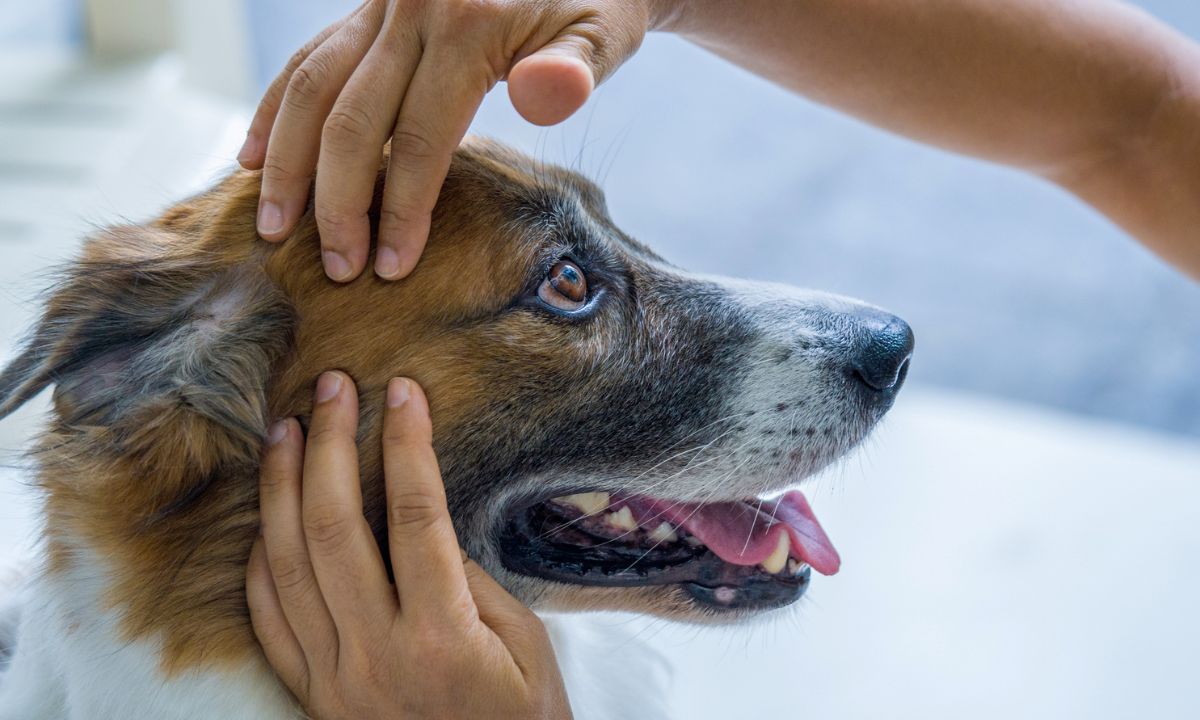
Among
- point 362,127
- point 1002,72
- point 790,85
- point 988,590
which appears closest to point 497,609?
point 362,127

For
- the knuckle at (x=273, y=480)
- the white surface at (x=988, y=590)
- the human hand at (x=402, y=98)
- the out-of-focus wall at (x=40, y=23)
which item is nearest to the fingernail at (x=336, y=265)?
the human hand at (x=402, y=98)

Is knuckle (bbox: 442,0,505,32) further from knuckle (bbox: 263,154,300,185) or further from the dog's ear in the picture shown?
the dog's ear

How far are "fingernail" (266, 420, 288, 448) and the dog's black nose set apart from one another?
2.40 ft

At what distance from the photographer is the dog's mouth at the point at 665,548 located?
1.46m

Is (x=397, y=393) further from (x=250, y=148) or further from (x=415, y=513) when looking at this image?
(x=250, y=148)

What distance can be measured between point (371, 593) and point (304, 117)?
542 millimetres

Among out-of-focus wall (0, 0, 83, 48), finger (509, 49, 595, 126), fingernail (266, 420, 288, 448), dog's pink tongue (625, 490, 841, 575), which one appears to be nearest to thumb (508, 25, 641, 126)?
finger (509, 49, 595, 126)

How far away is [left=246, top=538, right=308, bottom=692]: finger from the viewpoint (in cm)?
131

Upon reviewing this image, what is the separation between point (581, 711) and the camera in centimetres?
169

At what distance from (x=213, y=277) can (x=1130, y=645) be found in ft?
6.88

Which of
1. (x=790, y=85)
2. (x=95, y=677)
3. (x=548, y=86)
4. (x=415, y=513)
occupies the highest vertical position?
(x=790, y=85)

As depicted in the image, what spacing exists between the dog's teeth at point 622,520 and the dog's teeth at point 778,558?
0.18 metres

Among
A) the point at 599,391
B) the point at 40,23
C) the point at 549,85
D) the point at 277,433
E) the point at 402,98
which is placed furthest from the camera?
the point at 40,23

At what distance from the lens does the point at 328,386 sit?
4.34 ft
